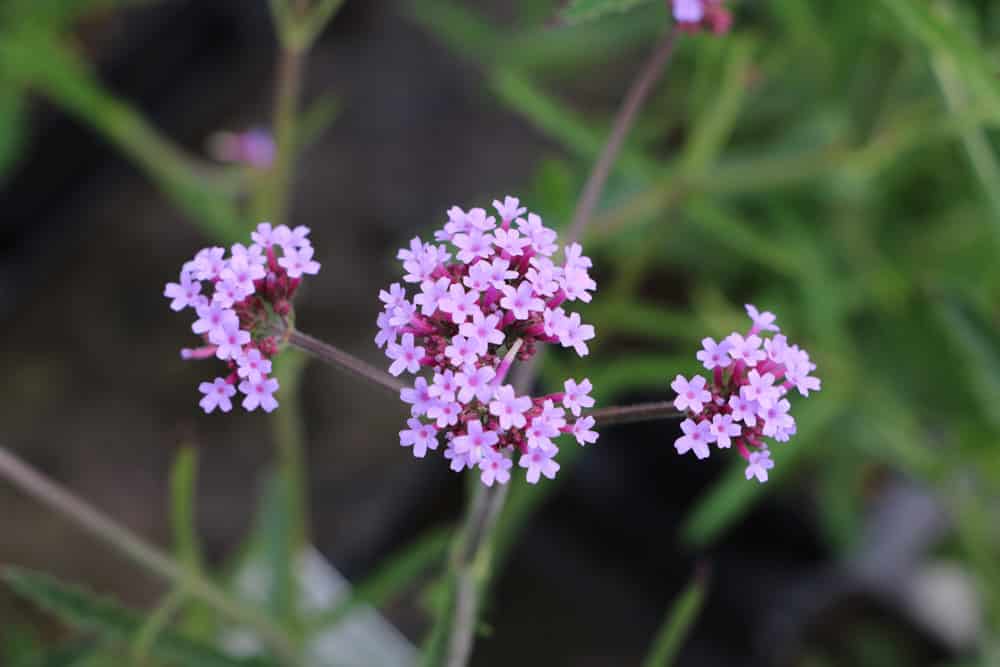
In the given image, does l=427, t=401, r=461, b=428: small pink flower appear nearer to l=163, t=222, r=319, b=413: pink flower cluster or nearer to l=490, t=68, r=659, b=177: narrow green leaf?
l=163, t=222, r=319, b=413: pink flower cluster

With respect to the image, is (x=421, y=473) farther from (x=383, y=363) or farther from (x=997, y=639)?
(x=997, y=639)

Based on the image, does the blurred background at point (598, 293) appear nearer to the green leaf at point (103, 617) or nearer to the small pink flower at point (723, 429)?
the green leaf at point (103, 617)

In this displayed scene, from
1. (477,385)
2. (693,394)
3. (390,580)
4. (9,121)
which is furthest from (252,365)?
(9,121)

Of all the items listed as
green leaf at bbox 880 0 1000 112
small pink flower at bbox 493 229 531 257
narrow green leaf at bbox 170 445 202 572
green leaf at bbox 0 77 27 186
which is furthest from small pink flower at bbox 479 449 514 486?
green leaf at bbox 0 77 27 186

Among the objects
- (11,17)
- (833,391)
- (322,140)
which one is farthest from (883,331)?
(11,17)

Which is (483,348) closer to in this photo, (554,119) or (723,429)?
(723,429)

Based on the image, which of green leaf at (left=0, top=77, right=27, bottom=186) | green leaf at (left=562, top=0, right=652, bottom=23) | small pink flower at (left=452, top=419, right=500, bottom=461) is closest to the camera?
small pink flower at (left=452, top=419, right=500, bottom=461)
